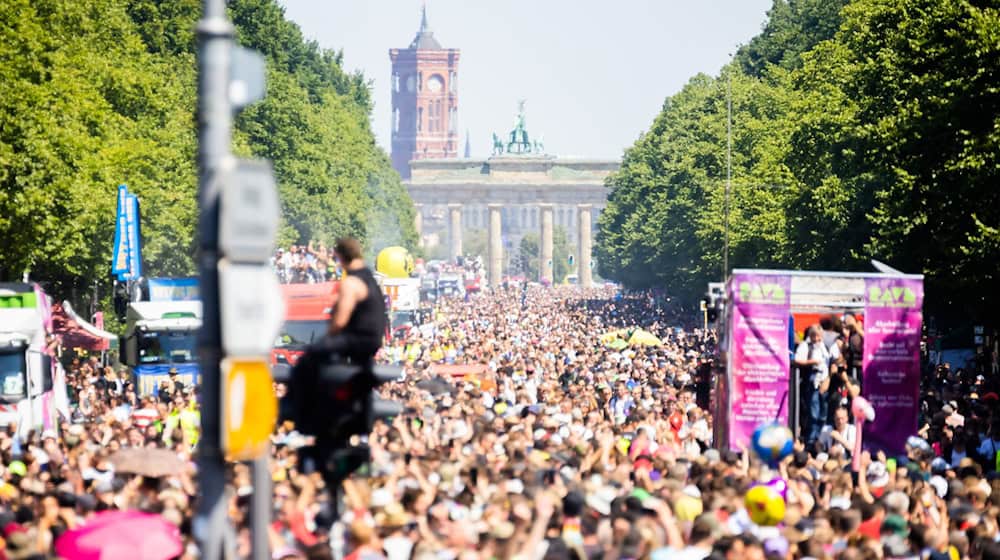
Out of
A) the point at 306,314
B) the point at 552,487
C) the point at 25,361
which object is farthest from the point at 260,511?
the point at 306,314

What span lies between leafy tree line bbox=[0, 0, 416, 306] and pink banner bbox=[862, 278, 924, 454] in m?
23.1

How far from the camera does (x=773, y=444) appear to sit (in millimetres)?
20172

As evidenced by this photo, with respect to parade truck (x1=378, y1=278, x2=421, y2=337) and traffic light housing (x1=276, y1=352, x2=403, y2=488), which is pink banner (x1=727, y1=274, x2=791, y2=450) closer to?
Answer: traffic light housing (x1=276, y1=352, x2=403, y2=488)

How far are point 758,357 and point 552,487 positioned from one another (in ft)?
23.5

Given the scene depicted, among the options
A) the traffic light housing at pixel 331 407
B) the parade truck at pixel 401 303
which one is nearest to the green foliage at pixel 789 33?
the parade truck at pixel 401 303

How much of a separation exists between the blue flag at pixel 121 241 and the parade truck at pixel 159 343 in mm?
5981

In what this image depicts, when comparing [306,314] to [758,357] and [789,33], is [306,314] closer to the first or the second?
[758,357]

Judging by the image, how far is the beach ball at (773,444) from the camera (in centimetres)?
2012

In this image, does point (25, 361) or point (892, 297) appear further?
point (25, 361)

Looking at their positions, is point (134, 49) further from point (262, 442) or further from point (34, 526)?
point (262, 442)

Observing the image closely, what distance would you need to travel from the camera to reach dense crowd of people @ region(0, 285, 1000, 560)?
523 inches

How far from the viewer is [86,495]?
641 inches

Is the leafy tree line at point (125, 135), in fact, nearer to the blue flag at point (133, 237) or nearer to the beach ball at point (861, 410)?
the blue flag at point (133, 237)

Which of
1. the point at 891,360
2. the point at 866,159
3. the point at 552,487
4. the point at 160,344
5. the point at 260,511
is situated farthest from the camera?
the point at 866,159
